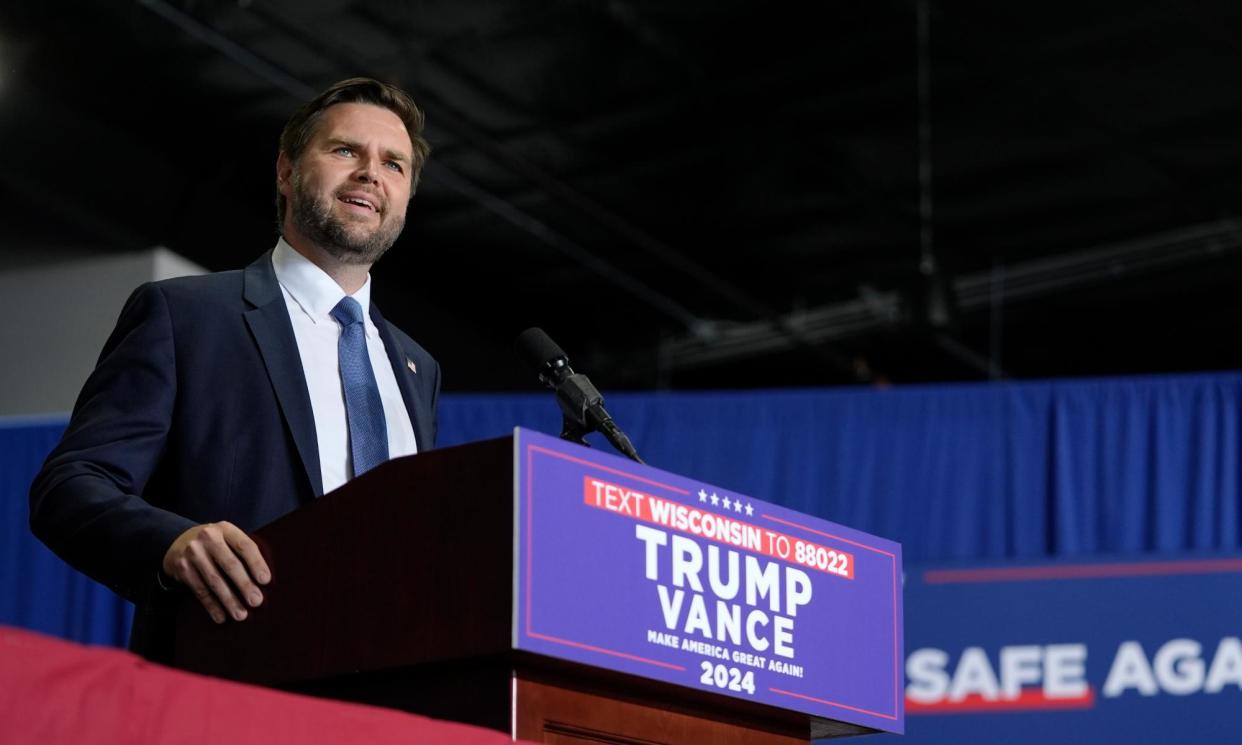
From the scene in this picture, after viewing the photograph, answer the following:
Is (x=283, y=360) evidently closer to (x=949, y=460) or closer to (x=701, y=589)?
(x=701, y=589)

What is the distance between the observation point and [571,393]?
1646 mm

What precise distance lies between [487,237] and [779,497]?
7.63ft

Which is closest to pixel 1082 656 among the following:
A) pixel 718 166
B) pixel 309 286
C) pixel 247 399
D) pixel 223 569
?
pixel 718 166

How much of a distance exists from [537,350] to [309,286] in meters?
0.24

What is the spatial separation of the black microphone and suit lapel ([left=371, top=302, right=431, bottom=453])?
0.40ft

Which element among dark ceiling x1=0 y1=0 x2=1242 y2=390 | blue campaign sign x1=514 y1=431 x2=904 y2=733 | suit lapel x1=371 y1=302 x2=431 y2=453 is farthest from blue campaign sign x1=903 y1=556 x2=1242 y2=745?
blue campaign sign x1=514 y1=431 x2=904 y2=733

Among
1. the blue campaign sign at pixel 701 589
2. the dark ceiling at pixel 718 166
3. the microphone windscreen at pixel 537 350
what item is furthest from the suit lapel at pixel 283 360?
the dark ceiling at pixel 718 166

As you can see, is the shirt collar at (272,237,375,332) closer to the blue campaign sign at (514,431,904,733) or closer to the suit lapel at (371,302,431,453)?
the suit lapel at (371,302,431,453)

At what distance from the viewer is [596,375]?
864 centimetres

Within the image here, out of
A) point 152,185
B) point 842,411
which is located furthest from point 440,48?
point 842,411

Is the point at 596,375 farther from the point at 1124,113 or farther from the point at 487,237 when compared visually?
the point at 1124,113

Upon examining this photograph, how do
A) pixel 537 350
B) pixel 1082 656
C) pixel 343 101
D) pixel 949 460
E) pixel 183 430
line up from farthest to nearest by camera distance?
pixel 949 460, pixel 1082 656, pixel 343 101, pixel 537 350, pixel 183 430

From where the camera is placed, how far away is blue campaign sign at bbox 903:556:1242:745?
489 cm

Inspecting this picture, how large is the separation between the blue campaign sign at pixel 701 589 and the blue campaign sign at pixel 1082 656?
3.61 m
